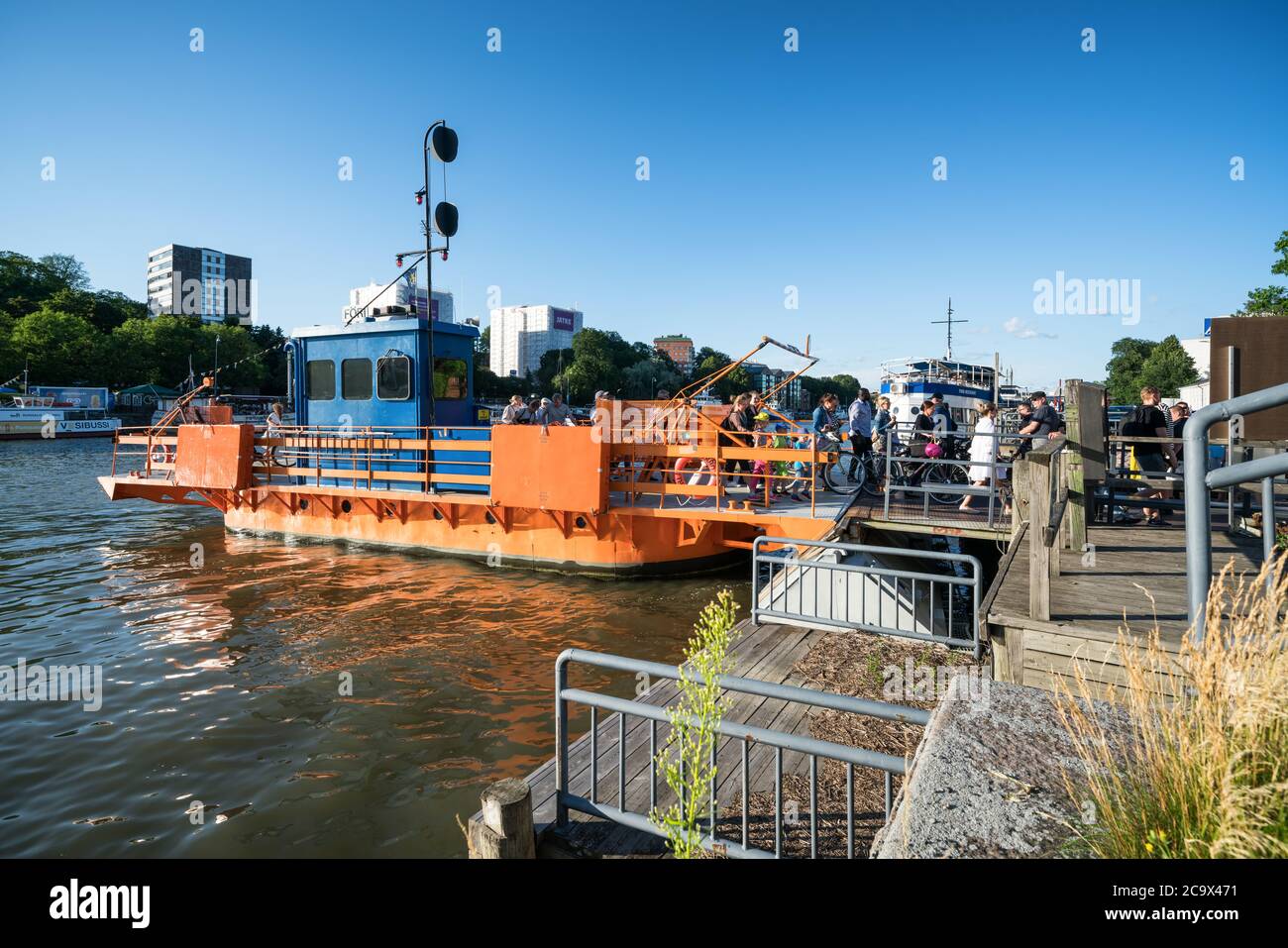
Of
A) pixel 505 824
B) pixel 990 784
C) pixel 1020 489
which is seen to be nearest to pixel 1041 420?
pixel 1020 489

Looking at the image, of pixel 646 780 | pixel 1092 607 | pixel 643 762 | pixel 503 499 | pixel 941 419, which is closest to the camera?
pixel 646 780

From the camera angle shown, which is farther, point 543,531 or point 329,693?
point 543,531

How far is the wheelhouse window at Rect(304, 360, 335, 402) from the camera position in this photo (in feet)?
48.9

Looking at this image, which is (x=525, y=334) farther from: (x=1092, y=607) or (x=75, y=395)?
(x=1092, y=607)

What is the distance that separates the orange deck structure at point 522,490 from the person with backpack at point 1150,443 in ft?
13.2

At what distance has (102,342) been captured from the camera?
7069 cm

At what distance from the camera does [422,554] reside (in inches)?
522

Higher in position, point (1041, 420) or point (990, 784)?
point (1041, 420)

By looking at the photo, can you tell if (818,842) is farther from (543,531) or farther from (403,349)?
(403,349)

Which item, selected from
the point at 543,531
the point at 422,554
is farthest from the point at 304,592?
the point at 543,531

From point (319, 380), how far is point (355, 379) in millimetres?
1067
